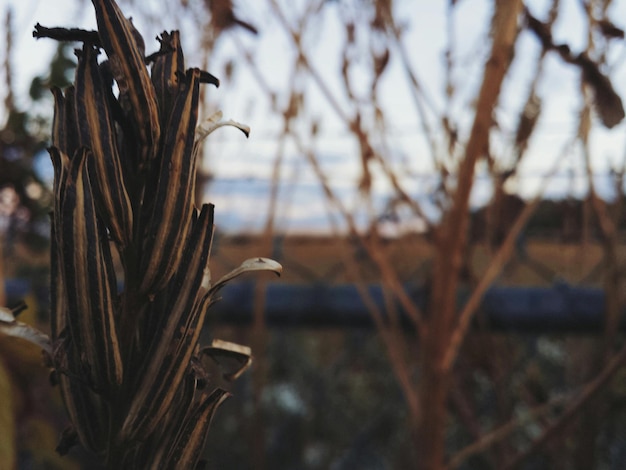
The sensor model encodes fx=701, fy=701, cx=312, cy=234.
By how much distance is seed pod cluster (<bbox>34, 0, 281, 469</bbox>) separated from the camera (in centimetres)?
18

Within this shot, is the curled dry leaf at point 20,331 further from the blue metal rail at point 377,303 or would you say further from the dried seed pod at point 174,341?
the blue metal rail at point 377,303

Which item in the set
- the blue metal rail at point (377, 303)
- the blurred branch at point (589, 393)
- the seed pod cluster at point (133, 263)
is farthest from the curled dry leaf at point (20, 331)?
the blue metal rail at point (377, 303)

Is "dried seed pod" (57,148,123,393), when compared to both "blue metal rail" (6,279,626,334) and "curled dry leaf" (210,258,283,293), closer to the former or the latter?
"curled dry leaf" (210,258,283,293)

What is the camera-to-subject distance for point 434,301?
1.61ft

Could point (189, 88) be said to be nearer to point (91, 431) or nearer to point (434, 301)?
point (91, 431)

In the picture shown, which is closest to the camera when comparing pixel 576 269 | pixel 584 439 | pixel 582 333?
pixel 584 439

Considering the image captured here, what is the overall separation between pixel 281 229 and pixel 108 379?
981 mm

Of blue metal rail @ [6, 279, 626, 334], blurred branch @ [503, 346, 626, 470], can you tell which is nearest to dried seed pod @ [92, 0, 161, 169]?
blurred branch @ [503, 346, 626, 470]

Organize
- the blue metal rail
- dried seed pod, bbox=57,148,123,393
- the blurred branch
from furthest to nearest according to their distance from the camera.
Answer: the blue metal rail → the blurred branch → dried seed pod, bbox=57,148,123,393

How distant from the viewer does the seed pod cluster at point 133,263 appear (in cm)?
18

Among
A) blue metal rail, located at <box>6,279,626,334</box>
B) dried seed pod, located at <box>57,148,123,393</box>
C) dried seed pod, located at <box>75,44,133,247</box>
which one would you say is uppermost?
dried seed pod, located at <box>75,44,133,247</box>

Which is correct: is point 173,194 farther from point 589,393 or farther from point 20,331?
point 589,393

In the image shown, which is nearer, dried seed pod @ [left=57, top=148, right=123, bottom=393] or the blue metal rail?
dried seed pod @ [left=57, top=148, right=123, bottom=393]

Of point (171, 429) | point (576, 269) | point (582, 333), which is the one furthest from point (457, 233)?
point (576, 269)
